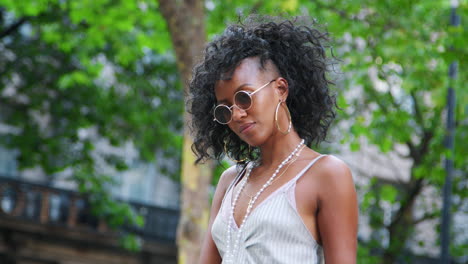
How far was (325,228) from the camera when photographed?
99.9 inches

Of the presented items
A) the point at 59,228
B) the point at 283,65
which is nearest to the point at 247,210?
the point at 283,65

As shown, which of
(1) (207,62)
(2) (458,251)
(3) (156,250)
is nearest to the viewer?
(1) (207,62)

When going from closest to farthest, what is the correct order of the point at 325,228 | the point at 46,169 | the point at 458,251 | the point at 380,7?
the point at 325,228 → the point at 380,7 → the point at 458,251 → the point at 46,169

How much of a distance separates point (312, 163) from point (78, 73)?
1190 centimetres

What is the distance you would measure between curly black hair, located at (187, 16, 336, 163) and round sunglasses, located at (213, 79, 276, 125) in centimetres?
11

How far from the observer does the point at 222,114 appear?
2.75m

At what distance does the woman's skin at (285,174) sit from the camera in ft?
8.27

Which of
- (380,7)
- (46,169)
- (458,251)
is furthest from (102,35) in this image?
(458,251)

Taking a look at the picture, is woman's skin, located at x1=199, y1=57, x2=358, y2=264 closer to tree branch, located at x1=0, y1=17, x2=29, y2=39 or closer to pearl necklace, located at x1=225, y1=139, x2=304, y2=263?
pearl necklace, located at x1=225, y1=139, x2=304, y2=263

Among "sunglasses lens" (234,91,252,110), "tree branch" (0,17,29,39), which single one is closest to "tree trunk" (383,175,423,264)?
"tree branch" (0,17,29,39)

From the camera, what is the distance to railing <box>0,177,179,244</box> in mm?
21141

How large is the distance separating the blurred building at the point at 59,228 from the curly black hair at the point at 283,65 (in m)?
17.0

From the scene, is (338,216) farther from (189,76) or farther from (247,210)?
(189,76)

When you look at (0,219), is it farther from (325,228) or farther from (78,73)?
(325,228)
